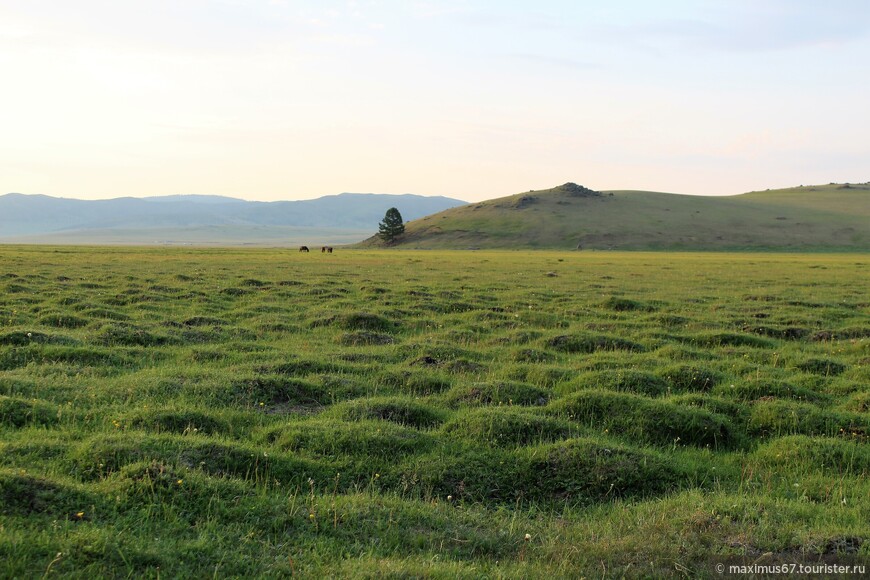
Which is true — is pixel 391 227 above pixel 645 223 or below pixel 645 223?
below

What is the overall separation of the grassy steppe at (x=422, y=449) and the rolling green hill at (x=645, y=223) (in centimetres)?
10862

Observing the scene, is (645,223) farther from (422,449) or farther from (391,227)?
(422,449)

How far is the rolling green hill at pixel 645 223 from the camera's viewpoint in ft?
401

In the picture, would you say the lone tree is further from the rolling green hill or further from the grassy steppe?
the grassy steppe

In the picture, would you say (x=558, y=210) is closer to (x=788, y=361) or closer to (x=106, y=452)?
(x=788, y=361)

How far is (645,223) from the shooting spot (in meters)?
139

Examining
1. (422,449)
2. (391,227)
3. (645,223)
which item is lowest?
(422,449)

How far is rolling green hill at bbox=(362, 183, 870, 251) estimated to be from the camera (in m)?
122

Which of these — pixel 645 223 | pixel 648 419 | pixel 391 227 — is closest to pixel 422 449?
pixel 648 419

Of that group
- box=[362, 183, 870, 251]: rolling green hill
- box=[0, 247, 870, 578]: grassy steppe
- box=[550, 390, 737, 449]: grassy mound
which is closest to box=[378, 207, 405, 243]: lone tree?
box=[362, 183, 870, 251]: rolling green hill

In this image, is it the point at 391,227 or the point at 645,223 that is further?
the point at 645,223

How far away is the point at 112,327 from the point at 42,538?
40.2 ft

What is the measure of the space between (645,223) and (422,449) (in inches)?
5456

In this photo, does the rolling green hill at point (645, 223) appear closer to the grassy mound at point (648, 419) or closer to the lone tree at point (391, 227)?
the lone tree at point (391, 227)
